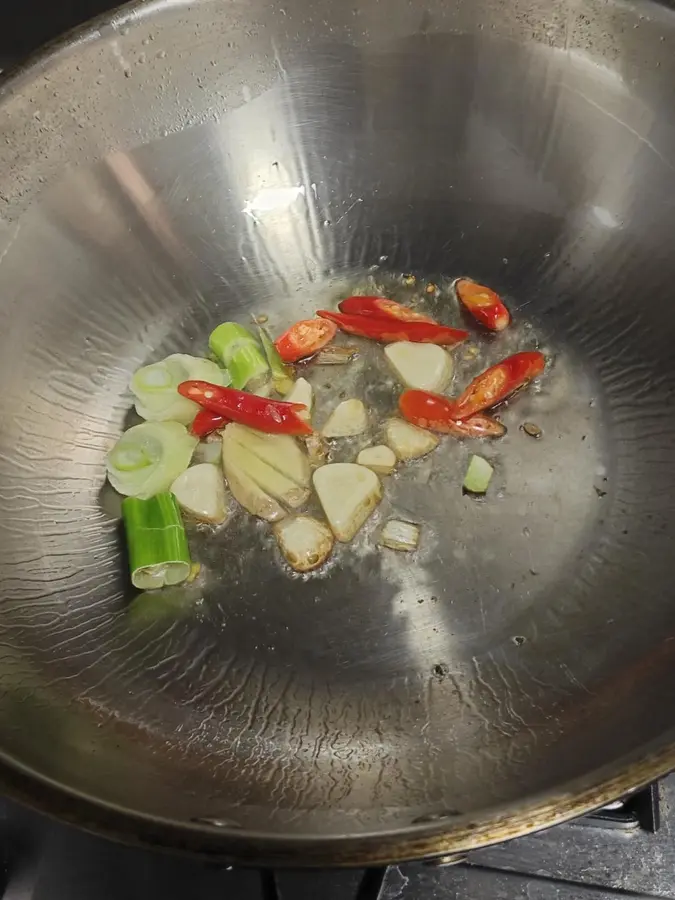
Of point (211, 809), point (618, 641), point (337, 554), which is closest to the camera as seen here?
point (211, 809)

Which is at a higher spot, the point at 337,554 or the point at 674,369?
the point at 674,369

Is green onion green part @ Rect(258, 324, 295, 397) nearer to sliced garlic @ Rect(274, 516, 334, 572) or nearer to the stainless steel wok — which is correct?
the stainless steel wok

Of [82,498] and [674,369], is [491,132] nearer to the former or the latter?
[674,369]

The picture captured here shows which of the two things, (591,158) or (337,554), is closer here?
(337,554)

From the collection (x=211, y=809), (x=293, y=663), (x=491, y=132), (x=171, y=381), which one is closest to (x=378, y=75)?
(x=491, y=132)

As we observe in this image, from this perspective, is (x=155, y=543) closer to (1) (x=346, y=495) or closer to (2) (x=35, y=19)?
(1) (x=346, y=495)

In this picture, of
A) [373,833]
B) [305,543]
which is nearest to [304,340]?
[305,543]
